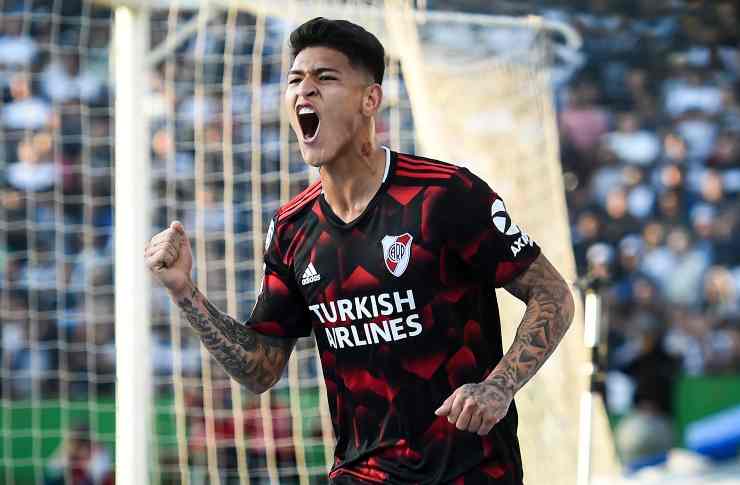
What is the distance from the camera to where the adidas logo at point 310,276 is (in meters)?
2.57

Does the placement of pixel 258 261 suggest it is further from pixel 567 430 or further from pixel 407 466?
pixel 407 466

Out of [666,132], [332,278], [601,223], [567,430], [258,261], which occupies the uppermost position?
[666,132]

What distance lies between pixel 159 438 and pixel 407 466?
17.1 ft

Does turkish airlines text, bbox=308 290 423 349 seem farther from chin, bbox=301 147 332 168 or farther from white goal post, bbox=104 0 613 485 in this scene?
white goal post, bbox=104 0 613 485

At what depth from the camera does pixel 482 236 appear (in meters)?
2.41

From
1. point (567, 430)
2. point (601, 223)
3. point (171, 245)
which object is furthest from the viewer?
point (601, 223)

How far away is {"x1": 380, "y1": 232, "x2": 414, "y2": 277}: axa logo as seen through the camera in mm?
2445

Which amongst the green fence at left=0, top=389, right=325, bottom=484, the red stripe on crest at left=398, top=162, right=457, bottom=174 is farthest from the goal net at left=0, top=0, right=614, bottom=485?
the red stripe on crest at left=398, top=162, right=457, bottom=174

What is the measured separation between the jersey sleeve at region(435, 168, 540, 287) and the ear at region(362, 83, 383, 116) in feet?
0.91

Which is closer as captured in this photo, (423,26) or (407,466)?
(407,466)

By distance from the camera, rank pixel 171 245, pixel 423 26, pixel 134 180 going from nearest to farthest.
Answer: pixel 171 245, pixel 134 180, pixel 423 26

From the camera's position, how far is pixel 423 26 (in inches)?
253

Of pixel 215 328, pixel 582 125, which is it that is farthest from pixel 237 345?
pixel 582 125

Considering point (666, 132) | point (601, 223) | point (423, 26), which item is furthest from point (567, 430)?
point (666, 132)
